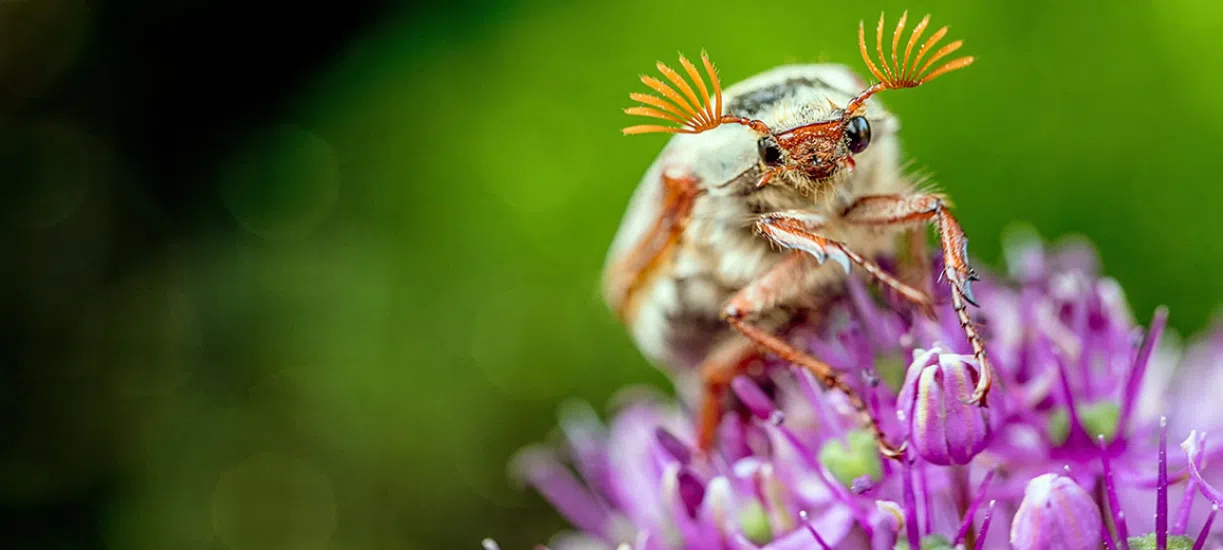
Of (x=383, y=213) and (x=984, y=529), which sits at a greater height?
(x=383, y=213)

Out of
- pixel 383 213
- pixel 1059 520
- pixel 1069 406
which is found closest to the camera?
pixel 1059 520

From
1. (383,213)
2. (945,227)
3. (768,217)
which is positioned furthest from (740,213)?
(383,213)

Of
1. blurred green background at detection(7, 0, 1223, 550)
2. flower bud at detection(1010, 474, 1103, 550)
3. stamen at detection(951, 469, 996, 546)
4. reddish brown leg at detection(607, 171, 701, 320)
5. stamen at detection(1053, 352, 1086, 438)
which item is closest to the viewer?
flower bud at detection(1010, 474, 1103, 550)

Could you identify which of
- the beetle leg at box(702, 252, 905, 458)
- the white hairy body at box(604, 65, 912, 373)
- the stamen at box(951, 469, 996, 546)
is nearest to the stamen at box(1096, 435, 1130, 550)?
the stamen at box(951, 469, 996, 546)

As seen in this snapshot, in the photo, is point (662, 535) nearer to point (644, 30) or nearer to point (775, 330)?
point (775, 330)

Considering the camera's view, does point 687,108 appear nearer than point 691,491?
Yes

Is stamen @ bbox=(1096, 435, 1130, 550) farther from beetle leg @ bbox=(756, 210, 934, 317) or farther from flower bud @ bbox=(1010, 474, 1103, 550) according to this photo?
beetle leg @ bbox=(756, 210, 934, 317)

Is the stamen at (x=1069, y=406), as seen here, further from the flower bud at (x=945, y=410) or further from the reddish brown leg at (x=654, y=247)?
the reddish brown leg at (x=654, y=247)

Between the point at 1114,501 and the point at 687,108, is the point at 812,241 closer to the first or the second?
the point at 687,108

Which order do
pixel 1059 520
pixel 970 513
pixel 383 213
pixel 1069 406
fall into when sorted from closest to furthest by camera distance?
pixel 1059 520
pixel 970 513
pixel 1069 406
pixel 383 213
